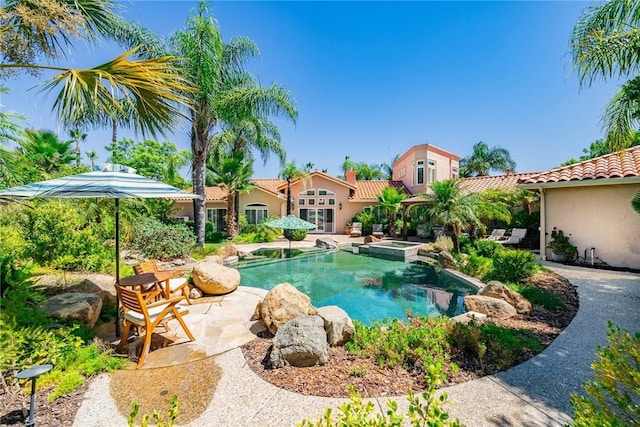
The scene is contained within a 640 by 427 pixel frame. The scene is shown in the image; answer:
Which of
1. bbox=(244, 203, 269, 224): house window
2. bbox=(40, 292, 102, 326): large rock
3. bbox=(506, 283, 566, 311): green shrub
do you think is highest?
bbox=(244, 203, 269, 224): house window

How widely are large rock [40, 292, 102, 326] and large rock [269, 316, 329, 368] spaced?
11.5 feet

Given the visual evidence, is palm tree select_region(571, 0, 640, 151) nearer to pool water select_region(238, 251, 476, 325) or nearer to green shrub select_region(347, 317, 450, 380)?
pool water select_region(238, 251, 476, 325)

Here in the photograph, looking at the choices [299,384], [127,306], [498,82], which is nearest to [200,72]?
[127,306]

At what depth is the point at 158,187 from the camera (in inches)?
198

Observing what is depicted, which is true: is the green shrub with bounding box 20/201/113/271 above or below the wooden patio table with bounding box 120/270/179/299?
above

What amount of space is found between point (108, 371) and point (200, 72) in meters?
12.5

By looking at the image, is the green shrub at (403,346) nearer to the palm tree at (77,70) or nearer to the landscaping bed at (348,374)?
the landscaping bed at (348,374)

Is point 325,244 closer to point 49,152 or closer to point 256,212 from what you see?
point 256,212

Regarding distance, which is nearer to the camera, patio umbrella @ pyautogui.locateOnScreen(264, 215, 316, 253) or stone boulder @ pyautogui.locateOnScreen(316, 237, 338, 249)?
patio umbrella @ pyautogui.locateOnScreen(264, 215, 316, 253)

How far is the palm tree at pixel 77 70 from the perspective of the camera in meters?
3.72

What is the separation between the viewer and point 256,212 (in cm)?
2647

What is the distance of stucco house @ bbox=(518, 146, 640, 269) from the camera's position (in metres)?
9.16

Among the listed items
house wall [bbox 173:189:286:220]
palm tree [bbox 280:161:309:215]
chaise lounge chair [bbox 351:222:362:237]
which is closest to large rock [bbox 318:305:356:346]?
palm tree [bbox 280:161:309:215]

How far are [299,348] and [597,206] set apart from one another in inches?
479
